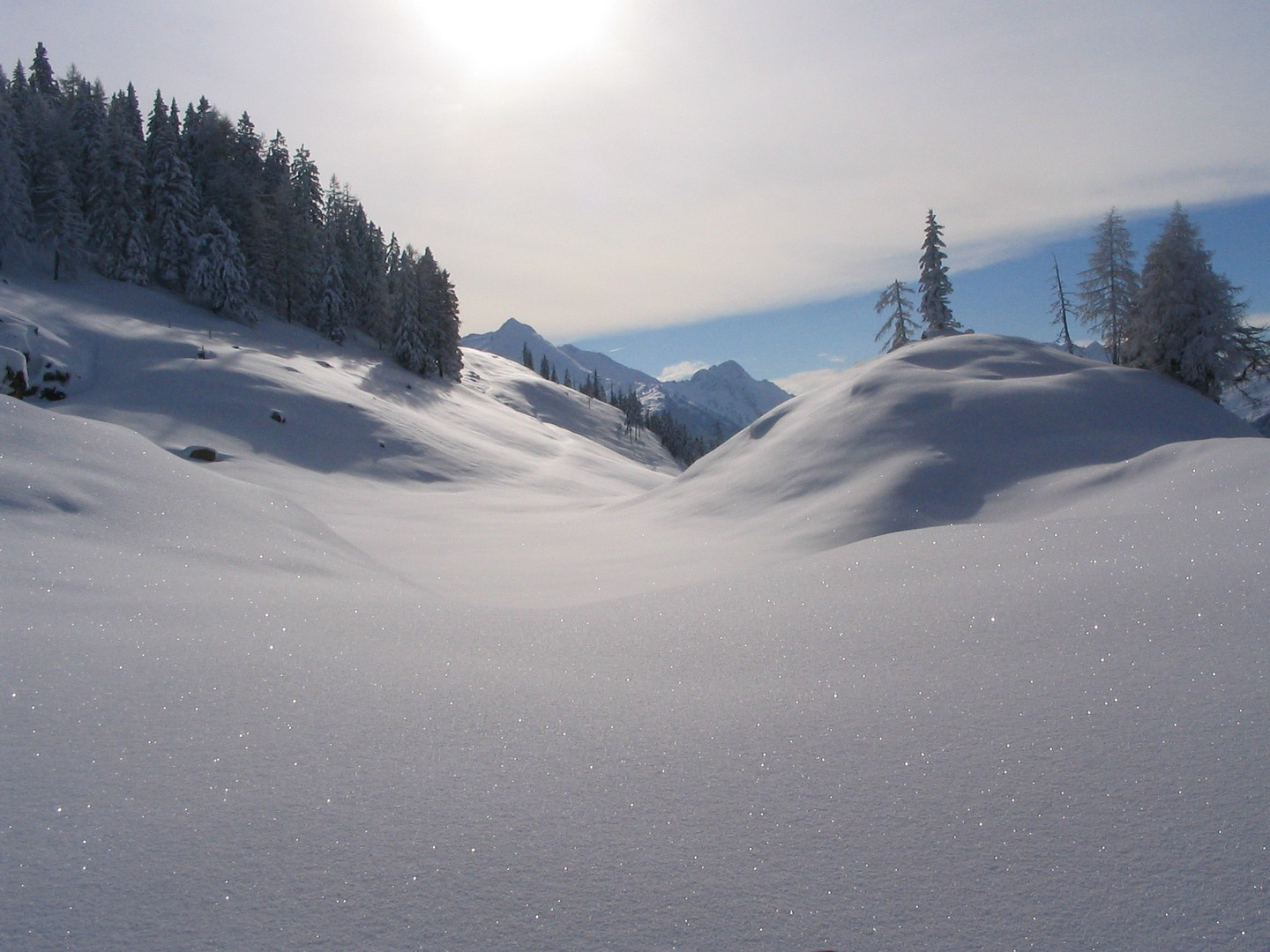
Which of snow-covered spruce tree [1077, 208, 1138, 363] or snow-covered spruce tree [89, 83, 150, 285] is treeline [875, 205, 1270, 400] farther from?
snow-covered spruce tree [89, 83, 150, 285]

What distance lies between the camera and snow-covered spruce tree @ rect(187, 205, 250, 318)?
1881 inches

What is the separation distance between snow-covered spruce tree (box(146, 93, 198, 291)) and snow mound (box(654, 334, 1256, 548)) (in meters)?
46.6

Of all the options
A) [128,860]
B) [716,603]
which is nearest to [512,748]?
[128,860]

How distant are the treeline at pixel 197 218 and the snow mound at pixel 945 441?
42.8 metres

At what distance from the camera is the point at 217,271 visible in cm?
4781

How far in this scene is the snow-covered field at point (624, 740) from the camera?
2.23 m

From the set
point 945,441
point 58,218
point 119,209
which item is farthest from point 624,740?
point 119,209

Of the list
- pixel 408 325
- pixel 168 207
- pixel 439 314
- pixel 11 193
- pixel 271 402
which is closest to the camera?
Result: pixel 271 402

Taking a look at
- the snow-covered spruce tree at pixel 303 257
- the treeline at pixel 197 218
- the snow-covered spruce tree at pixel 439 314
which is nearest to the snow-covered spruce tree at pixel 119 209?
the treeline at pixel 197 218

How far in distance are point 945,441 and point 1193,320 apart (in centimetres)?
1370

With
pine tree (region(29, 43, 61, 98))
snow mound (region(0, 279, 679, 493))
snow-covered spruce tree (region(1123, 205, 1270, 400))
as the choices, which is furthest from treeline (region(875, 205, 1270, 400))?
pine tree (region(29, 43, 61, 98))

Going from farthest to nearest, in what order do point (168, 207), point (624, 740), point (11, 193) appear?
1. point (168, 207)
2. point (11, 193)
3. point (624, 740)

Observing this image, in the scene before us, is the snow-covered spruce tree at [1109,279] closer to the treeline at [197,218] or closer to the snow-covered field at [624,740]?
the snow-covered field at [624,740]

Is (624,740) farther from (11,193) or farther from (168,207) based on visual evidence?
(168,207)
